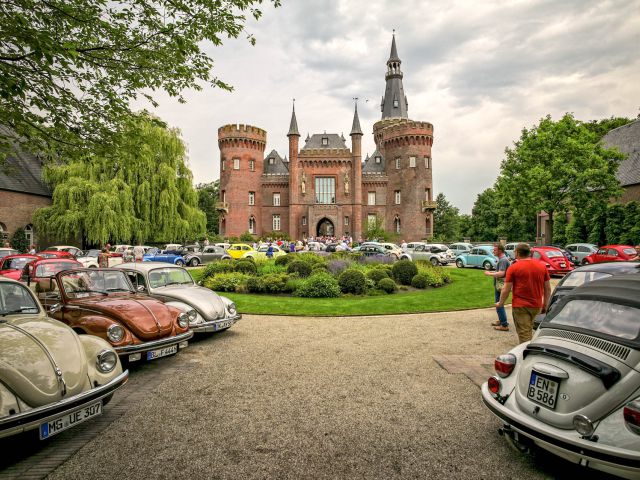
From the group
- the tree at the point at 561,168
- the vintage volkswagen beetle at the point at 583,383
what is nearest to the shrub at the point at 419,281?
the vintage volkswagen beetle at the point at 583,383

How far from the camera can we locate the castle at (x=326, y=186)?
5044cm

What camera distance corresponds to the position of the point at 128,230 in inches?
1141

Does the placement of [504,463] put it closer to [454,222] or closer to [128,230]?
[128,230]

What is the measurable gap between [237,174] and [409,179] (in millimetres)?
23206

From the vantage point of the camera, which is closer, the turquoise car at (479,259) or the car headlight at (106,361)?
the car headlight at (106,361)

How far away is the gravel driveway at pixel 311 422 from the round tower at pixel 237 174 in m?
43.8

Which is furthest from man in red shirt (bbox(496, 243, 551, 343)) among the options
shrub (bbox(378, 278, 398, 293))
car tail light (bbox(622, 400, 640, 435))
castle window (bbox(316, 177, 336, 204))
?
castle window (bbox(316, 177, 336, 204))

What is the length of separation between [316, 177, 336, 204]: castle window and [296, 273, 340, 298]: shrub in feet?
125

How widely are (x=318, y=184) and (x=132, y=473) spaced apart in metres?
49.7

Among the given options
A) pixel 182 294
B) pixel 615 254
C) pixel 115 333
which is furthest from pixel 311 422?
pixel 615 254

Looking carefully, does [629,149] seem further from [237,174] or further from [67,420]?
[67,420]

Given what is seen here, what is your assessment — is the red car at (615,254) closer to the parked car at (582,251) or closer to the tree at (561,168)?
the parked car at (582,251)

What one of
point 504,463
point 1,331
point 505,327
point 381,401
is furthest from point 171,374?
point 505,327

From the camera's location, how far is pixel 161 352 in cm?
603
